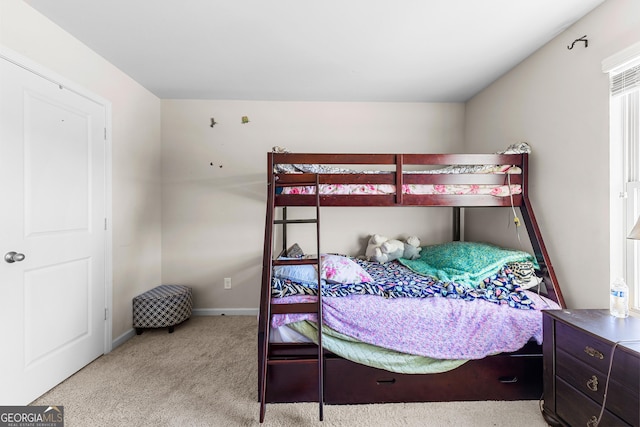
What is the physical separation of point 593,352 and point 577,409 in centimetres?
32

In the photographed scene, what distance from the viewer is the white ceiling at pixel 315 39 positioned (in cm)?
167

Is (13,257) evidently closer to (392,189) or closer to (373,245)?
(392,189)

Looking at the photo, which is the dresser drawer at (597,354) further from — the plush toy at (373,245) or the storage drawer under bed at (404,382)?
the plush toy at (373,245)

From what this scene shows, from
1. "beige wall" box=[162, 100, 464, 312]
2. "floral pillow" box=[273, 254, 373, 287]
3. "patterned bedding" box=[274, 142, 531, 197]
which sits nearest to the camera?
"floral pillow" box=[273, 254, 373, 287]

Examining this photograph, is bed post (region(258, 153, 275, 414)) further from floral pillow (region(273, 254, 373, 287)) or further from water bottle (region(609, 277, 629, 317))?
water bottle (region(609, 277, 629, 317))

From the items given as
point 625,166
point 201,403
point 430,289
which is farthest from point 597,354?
point 201,403

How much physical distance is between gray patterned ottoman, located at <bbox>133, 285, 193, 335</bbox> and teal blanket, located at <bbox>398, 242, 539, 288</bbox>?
2.22 m

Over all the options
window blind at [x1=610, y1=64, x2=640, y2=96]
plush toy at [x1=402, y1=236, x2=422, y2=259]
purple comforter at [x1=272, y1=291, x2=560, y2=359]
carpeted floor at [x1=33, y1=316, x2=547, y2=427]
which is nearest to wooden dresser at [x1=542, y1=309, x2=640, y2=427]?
purple comforter at [x1=272, y1=291, x2=560, y2=359]

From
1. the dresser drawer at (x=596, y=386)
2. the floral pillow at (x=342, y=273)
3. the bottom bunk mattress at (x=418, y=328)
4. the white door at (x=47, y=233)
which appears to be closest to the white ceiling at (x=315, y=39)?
the white door at (x=47, y=233)

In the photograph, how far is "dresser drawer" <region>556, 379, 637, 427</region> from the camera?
1.22 meters

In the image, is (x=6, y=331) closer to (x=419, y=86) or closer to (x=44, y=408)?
(x=44, y=408)

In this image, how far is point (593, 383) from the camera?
129 centimetres

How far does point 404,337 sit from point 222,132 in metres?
2.72

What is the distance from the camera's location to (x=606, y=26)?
5.31 feet
